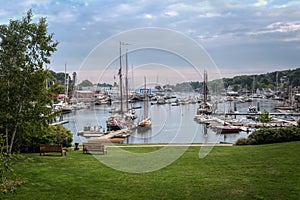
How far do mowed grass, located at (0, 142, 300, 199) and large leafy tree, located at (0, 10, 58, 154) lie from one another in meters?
2.00

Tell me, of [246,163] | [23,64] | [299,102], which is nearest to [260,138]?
[246,163]

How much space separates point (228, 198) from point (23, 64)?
9.77m

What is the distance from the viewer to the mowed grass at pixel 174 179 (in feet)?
34.0

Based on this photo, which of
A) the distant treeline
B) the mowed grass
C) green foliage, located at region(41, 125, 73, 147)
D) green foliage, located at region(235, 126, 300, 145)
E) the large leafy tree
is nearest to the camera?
the mowed grass

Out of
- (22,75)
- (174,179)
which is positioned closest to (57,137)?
(22,75)

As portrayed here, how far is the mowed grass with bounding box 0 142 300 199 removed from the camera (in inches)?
408

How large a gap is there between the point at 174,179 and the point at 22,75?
7.58m

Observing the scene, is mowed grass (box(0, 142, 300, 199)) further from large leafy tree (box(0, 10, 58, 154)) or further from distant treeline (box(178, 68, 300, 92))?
distant treeline (box(178, 68, 300, 92))

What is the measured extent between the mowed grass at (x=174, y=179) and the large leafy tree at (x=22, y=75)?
78.7 inches

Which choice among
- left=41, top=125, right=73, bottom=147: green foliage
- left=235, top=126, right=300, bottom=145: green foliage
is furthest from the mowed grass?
left=235, top=126, right=300, bottom=145: green foliage

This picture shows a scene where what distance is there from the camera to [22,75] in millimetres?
14648

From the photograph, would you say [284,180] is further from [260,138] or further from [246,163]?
[260,138]

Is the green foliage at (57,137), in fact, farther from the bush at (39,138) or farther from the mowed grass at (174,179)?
the mowed grass at (174,179)

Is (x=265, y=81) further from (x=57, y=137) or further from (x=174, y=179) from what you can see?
(x=174, y=179)
